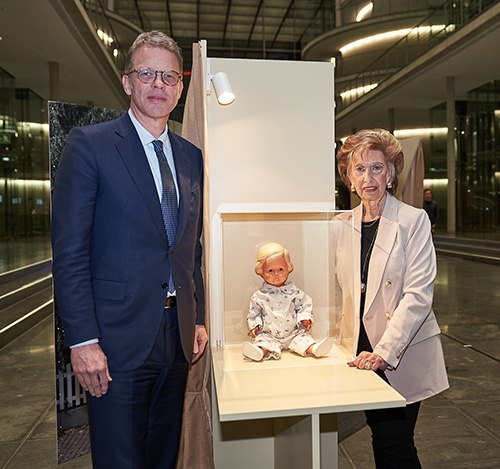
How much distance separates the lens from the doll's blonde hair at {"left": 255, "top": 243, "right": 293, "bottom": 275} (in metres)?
2.17

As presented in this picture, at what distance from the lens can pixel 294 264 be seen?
2348 millimetres

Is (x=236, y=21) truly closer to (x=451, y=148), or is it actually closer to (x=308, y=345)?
(x=451, y=148)

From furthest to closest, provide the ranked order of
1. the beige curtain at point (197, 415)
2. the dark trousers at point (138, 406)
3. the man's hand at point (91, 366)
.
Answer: the beige curtain at point (197, 415)
the dark trousers at point (138, 406)
the man's hand at point (91, 366)

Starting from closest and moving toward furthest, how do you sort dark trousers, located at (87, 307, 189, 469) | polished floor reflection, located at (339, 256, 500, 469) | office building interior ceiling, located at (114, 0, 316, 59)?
dark trousers, located at (87, 307, 189, 469)
polished floor reflection, located at (339, 256, 500, 469)
office building interior ceiling, located at (114, 0, 316, 59)

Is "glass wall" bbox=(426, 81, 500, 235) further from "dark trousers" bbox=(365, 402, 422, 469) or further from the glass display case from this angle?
"dark trousers" bbox=(365, 402, 422, 469)

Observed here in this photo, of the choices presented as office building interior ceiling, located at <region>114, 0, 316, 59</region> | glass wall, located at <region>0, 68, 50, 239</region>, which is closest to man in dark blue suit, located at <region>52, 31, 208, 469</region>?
glass wall, located at <region>0, 68, 50, 239</region>

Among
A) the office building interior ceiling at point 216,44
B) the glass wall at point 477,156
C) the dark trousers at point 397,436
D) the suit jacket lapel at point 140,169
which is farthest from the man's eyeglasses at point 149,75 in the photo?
the glass wall at point 477,156

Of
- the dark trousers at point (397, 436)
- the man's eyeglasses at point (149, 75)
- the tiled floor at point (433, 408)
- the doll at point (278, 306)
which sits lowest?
the tiled floor at point (433, 408)

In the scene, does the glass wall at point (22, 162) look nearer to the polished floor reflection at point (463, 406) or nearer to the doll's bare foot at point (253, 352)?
the polished floor reflection at point (463, 406)

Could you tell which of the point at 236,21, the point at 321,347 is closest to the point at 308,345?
the point at 321,347

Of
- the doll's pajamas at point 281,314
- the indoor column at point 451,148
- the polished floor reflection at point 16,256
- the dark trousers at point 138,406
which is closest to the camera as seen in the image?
the dark trousers at point 138,406

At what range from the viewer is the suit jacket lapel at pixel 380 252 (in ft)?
6.63

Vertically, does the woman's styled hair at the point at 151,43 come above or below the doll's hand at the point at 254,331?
above

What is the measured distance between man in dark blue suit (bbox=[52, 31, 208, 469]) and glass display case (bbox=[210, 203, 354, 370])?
0.32 meters
